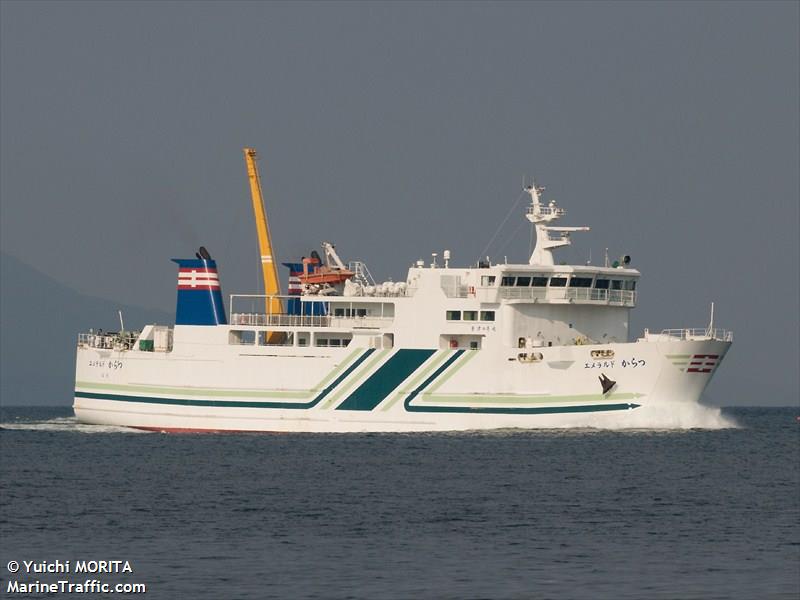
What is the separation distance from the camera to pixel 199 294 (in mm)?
56500

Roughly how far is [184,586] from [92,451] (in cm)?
2483

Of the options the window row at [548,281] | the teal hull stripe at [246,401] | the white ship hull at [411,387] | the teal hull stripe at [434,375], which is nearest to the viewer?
the white ship hull at [411,387]

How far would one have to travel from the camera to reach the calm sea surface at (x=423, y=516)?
79.1ft

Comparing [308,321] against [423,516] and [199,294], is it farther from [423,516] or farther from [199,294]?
[423,516]

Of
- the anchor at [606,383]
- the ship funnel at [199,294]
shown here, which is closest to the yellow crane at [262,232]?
the ship funnel at [199,294]

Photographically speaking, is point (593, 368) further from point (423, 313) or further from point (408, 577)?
point (408, 577)

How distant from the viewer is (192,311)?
5606 centimetres

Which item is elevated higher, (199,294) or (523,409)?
(199,294)

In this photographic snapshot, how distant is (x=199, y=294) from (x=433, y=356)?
10155mm

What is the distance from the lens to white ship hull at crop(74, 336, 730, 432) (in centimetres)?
4912

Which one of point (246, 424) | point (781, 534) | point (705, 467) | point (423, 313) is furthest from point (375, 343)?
point (781, 534)

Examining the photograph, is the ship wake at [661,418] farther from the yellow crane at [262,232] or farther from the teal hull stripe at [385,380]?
the yellow crane at [262,232]

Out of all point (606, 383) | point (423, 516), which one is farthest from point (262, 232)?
point (423, 516)

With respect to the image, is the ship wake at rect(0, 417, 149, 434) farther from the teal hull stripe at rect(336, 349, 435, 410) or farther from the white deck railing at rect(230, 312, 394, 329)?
the teal hull stripe at rect(336, 349, 435, 410)
